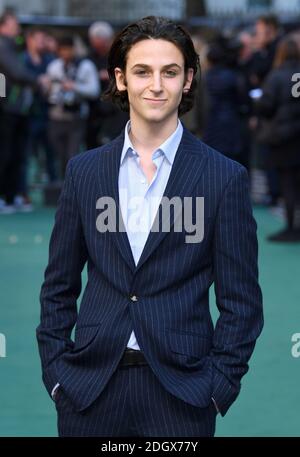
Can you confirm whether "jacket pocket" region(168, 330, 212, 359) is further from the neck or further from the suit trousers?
the neck

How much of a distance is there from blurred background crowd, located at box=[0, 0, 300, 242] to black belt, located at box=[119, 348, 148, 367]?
9446 mm

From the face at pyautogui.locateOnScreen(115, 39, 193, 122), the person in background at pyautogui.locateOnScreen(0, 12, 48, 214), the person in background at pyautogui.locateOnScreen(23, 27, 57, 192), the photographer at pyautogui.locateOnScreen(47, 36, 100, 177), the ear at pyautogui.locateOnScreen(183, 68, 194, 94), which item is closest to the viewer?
the face at pyautogui.locateOnScreen(115, 39, 193, 122)

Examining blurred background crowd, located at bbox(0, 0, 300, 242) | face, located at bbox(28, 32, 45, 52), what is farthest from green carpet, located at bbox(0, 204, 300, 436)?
face, located at bbox(28, 32, 45, 52)

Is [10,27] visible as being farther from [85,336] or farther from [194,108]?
[85,336]

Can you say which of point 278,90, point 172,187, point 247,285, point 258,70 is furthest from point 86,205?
point 258,70

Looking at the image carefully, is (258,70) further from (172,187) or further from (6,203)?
(172,187)

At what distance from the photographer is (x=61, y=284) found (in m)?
3.88

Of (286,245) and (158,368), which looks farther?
(286,245)

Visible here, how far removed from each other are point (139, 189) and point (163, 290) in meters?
0.31

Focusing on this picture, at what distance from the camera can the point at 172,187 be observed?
3.77 m

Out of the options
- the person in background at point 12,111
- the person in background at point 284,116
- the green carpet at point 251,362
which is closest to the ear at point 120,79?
the green carpet at point 251,362

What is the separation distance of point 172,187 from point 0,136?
476 inches

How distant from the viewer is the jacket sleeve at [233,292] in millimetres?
3748

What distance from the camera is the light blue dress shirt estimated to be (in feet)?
12.3
